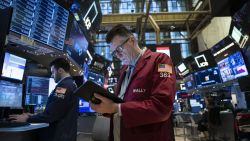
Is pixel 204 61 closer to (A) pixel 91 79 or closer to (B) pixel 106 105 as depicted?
(A) pixel 91 79

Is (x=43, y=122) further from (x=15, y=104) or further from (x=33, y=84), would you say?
(x=33, y=84)

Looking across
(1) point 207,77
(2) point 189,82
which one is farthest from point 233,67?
(2) point 189,82

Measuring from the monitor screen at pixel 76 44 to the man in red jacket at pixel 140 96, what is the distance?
1926mm

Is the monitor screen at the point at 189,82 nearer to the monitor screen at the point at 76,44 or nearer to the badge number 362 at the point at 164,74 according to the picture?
the monitor screen at the point at 76,44

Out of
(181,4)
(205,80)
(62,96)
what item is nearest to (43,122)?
(62,96)

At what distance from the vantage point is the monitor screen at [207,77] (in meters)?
8.28

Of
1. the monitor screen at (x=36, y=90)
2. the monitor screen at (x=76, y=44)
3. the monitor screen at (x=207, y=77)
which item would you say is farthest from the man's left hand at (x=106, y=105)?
the monitor screen at (x=207, y=77)

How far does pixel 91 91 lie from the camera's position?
4.66 feet

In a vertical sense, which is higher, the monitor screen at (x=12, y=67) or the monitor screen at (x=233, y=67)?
the monitor screen at (x=233, y=67)

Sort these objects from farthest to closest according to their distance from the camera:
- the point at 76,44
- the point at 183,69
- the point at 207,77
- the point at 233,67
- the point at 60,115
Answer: the point at 183,69
the point at 207,77
the point at 233,67
the point at 76,44
the point at 60,115

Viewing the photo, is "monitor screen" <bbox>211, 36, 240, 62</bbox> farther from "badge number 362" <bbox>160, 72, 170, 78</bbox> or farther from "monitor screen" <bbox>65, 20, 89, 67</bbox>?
"badge number 362" <bbox>160, 72, 170, 78</bbox>

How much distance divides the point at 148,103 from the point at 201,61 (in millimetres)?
8110

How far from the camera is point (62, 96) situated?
8.73 ft

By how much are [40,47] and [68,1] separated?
0.87m
